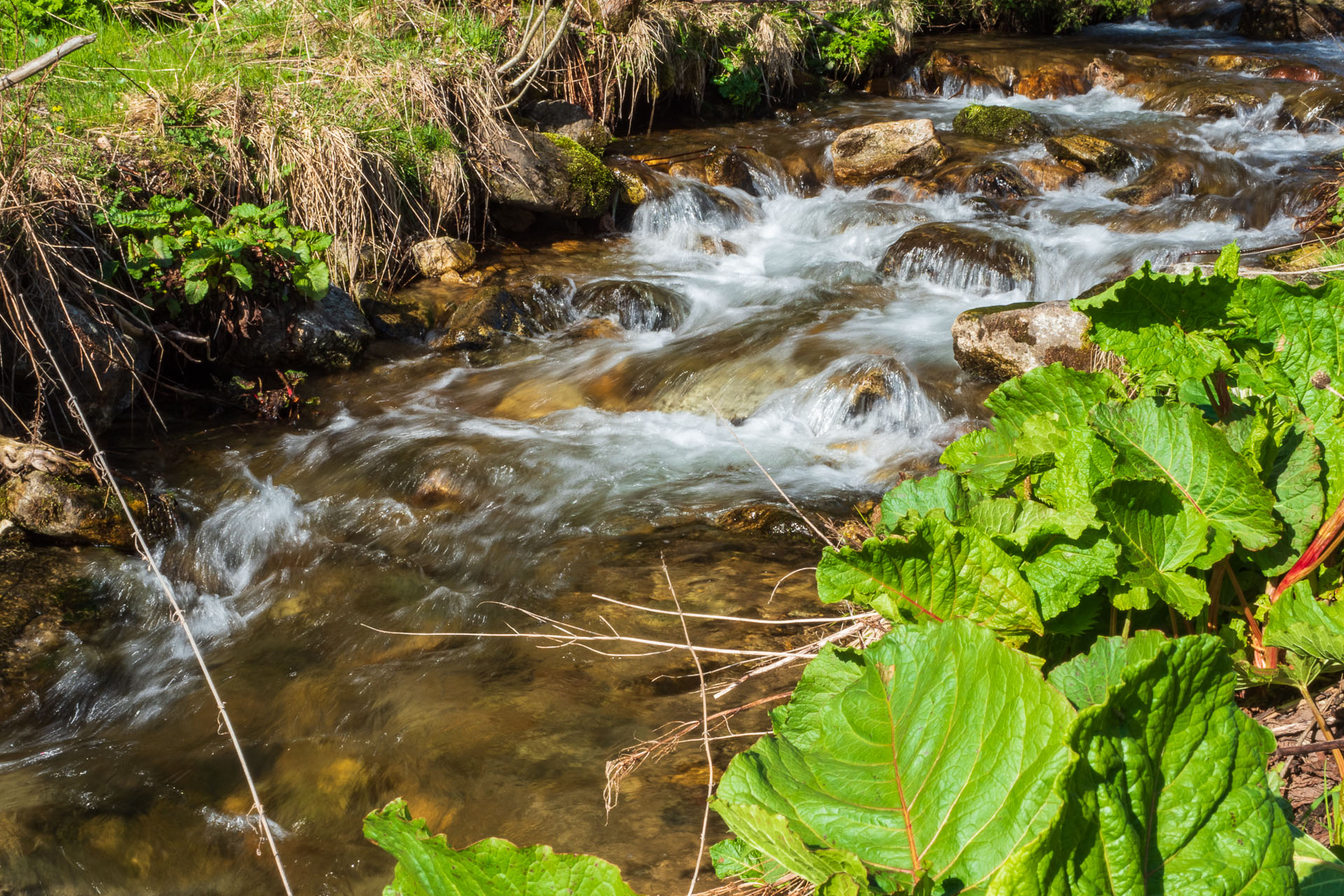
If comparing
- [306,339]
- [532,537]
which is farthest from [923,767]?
[306,339]

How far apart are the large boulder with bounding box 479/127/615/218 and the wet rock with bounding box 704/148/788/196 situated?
114 centimetres

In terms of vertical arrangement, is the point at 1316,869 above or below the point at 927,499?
below

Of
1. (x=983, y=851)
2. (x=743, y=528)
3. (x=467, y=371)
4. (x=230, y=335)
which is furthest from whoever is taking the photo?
(x=467, y=371)

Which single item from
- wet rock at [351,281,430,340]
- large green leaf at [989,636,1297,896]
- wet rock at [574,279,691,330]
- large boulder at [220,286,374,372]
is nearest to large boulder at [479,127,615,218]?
wet rock at [574,279,691,330]

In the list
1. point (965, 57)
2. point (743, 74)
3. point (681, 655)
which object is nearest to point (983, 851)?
point (681, 655)

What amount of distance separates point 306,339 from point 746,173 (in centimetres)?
490

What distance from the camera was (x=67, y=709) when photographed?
11.3 ft

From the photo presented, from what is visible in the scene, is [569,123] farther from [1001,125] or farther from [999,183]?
[1001,125]

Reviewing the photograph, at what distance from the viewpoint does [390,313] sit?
261 inches

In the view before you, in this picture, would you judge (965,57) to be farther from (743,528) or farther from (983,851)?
(983,851)

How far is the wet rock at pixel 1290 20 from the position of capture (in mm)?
12875

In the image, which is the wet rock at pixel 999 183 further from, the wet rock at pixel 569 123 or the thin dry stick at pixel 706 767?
the thin dry stick at pixel 706 767

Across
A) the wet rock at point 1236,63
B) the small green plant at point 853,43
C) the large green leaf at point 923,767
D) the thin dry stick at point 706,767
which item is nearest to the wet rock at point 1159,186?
the wet rock at point 1236,63

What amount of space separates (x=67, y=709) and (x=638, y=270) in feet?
17.3
